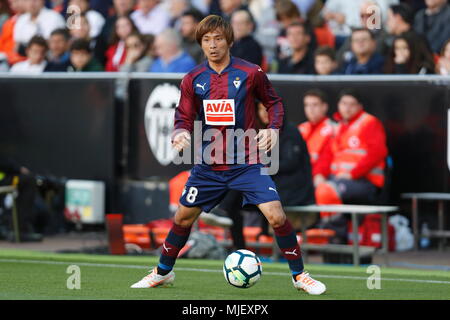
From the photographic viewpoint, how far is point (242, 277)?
944 cm

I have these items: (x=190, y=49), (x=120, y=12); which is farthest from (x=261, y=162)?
(x=120, y=12)

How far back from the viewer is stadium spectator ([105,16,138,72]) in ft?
59.4

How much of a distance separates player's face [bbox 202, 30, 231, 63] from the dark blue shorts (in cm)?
93

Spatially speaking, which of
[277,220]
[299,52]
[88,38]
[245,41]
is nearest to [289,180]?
[299,52]

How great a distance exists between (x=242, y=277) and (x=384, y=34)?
24.4ft

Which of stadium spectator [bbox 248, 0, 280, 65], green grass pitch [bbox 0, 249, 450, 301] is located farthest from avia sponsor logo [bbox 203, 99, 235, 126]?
stadium spectator [bbox 248, 0, 280, 65]

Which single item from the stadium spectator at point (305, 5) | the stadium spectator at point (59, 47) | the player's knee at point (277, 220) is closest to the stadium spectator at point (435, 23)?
the stadium spectator at point (305, 5)

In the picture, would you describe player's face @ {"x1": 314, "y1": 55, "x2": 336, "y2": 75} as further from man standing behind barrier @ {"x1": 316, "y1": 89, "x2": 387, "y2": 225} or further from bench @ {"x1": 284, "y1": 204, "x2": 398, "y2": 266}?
bench @ {"x1": 284, "y1": 204, "x2": 398, "y2": 266}

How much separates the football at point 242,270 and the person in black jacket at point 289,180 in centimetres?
408

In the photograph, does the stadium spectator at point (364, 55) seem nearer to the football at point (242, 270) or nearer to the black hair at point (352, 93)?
the black hair at point (352, 93)

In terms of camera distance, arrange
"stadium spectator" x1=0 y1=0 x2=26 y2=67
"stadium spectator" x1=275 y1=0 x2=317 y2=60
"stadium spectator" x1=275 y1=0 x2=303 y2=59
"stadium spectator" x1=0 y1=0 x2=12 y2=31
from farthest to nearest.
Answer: "stadium spectator" x1=0 y1=0 x2=12 y2=31 < "stadium spectator" x1=0 y1=0 x2=26 y2=67 < "stadium spectator" x1=275 y1=0 x2=303 y2=59 < "stadium spectator" x1=275 y1=0 x2=317 y2=60

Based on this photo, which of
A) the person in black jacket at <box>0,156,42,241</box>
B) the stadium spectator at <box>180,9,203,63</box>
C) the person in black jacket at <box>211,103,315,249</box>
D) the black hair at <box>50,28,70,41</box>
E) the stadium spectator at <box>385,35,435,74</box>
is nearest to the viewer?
the person in black jacket at <box>211,103,315,249</box>

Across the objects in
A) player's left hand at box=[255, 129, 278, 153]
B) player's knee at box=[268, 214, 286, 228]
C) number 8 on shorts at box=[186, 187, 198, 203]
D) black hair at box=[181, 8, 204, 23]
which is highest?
black hair at box=[181, 8, 204, 23]

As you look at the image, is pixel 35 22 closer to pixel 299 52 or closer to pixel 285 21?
pixel 285 21
